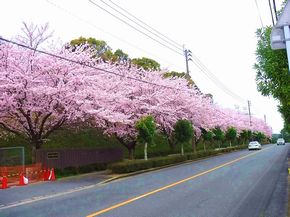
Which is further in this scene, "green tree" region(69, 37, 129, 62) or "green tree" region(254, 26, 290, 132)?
"green tree" region(69, 37, 129, 62)

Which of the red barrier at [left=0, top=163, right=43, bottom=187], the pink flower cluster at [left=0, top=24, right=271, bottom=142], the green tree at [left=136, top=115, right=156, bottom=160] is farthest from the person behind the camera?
the green tree at [left=136, top=115, right=156, bottom=160]

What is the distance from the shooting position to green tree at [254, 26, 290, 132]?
15.9m

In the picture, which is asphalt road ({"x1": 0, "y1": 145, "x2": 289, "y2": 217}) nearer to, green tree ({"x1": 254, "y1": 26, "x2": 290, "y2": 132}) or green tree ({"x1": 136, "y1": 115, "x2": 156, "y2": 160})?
green tree ({"x1": 254, "y1": 26, "x2": 290, "y2": 132})

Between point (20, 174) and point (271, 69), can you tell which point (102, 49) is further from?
point (271, 69)

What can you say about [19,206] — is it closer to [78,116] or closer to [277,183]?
[277,183]

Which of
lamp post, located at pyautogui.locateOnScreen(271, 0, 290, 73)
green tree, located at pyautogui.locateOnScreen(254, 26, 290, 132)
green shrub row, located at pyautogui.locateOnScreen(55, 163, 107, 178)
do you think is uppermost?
green tree, located at pyautogui.locateOnScreen(254, 26, 290, 132)

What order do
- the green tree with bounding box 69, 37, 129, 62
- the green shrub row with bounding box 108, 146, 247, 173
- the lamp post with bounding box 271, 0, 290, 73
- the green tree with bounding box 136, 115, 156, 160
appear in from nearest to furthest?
1. the lamp post with bounding box 271, 0, 290, 73
2. the green shrub row with bounding box 108, 146, 247, 173
3. the green tree with bounding box 136, 115, 156, 160
4. the green tree with bounding box 69, 37, 129, 62

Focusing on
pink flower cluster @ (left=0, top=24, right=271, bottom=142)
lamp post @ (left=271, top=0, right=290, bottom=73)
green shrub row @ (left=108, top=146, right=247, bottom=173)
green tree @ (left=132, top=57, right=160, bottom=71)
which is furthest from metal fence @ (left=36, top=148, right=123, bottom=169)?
lamp post @ (left=271, top=0, right=290, bottom=73)

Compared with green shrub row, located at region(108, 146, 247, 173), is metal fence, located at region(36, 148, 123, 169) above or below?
above

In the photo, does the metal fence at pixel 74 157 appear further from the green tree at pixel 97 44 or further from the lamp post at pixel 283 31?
the lamp post at pixel 283 31

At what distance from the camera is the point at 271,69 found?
16562mm

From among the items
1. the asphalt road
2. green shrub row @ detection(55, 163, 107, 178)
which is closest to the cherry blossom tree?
green shrub row @ detection(55, 163, 107, 178)

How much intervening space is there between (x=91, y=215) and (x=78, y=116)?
15.9m

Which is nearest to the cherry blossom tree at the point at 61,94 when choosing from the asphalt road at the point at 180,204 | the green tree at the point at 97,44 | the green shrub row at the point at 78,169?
the green shrub row at the point at 78,169
